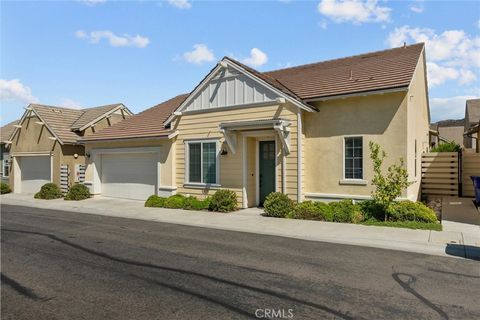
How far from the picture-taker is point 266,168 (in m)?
14.4

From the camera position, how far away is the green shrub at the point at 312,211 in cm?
1152

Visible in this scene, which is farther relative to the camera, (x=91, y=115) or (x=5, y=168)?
(x=5, y=168)

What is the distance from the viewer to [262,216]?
12.4 m

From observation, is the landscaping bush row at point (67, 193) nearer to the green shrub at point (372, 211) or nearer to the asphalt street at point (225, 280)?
the asphalt street at point (225, 280)

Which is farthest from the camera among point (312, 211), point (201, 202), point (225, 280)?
point (201, 202)

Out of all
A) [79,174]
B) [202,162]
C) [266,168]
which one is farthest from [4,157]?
[266,168]

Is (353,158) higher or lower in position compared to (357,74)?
lower

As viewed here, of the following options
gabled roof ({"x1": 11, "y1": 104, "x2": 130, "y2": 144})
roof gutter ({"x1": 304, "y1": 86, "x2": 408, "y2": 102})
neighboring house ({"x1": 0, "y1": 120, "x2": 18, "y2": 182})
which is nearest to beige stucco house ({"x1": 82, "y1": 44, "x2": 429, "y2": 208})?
roof gutter ({"x1": 304, "y1": 86, "x2": 408, "y2": 102})

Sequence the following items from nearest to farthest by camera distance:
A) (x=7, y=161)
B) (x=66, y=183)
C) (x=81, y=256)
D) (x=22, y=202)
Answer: (x=81, y=256), (x=22, y=202), (x=66, y=183), (x=7, y=161)

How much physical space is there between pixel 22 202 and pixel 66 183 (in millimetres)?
2513

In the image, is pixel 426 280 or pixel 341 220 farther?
pixel 341 220

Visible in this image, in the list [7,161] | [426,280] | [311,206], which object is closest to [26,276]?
[426,280]

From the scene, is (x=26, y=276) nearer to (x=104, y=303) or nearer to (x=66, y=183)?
(x=104, y=303)

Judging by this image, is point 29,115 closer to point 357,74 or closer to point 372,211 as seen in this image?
point 357,74
